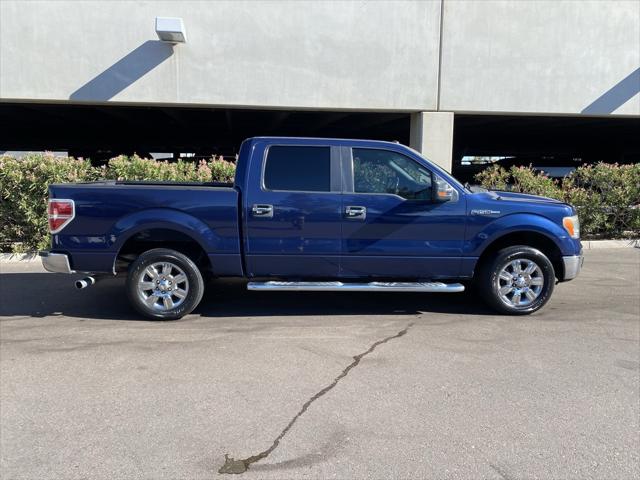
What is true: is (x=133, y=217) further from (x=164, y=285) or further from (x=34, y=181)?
(x=34, y=181)

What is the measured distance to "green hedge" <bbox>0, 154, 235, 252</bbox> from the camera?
9.00 meters

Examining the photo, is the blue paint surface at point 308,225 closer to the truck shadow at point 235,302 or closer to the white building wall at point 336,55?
the truck shadow at point 235,302

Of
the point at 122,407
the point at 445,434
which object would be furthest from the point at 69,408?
the point at 445,434

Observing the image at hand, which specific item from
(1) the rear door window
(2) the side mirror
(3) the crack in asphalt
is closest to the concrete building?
(1) the rear door window

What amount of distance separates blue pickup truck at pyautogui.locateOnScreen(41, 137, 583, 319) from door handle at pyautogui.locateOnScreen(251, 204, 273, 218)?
0.01 m

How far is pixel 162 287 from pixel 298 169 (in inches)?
78.6

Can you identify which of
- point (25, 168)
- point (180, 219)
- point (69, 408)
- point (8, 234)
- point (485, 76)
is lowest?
point (69, 408)

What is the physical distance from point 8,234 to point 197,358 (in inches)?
259

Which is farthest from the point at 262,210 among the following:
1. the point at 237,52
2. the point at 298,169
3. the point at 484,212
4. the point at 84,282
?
the point at 237,52

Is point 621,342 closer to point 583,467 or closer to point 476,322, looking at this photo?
point 476,322

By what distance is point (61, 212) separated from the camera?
17.9ft

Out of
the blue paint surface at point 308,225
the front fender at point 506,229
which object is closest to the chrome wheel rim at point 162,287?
the blue paint surface at point 308,225

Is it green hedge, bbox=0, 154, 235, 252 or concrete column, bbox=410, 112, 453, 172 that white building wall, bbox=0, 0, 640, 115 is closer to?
concrete column, bbox=410, 112, 453, 172

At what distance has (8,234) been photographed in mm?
9258
